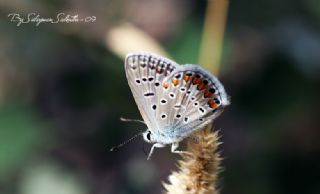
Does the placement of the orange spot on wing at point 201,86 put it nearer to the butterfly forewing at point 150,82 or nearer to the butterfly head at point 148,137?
the butterfly forewing at point 150,82

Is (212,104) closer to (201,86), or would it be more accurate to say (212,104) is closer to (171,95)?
(201,86)

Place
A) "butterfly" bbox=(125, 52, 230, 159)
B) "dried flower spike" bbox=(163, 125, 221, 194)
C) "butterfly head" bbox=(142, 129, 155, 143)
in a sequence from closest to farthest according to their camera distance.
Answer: "dried flower spike" bbox=(163, 125, 221, 194), "butterfly" bbox=(125, 52, 230, 159), "butterfly head" bbox=(142, 129, 155, 143)

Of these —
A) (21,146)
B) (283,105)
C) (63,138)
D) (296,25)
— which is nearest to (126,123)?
(63,138)

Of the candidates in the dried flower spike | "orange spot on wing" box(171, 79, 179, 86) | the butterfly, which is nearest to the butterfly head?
the butterfly

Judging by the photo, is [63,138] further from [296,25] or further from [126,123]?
[296,25]

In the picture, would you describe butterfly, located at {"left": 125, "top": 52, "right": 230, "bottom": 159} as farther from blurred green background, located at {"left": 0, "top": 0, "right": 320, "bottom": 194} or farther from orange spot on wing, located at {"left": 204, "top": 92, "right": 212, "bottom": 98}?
blurred green background, located at {"left": 0, "top": 0, "right": 320, "bottom": 194}

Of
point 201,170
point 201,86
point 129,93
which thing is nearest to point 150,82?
point 201,86
